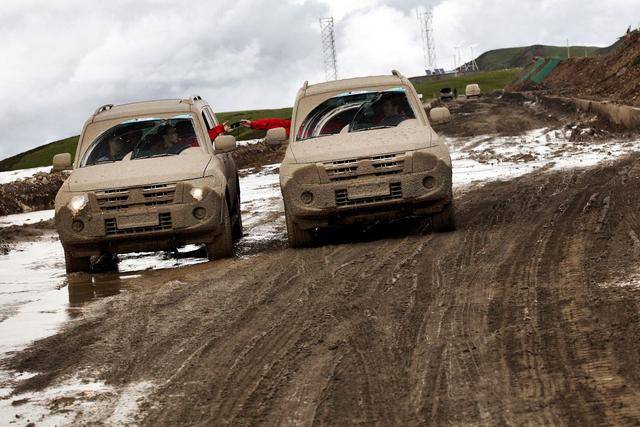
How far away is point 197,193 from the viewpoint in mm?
12281

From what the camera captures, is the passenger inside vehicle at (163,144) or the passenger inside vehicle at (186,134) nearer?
the passenger inside vehicle at (163,144)

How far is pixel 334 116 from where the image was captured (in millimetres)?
13688

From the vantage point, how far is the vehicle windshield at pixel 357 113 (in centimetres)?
1352

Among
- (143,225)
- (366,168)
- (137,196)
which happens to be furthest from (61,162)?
(366,168)

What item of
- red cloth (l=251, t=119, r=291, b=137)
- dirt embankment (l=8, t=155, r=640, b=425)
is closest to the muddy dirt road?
dirt embankment (l=8, t=155, r=640, b=425)

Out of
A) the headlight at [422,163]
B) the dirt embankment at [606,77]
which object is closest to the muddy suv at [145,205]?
the headlight at [422,163]

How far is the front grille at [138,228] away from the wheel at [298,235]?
1349 mm

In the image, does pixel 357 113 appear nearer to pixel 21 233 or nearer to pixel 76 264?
pixel 76 264

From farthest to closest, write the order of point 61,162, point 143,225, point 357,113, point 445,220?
point 357,113, point 61,162, point 445,220, point 143,225

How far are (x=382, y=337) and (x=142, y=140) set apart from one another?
6908 millimetres

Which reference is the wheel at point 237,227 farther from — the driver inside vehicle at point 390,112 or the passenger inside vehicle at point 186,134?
the driver inside vehicle at point 390,112

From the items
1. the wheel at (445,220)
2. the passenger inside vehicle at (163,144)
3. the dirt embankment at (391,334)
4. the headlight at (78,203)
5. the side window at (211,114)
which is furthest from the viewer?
the side window at (211,114)

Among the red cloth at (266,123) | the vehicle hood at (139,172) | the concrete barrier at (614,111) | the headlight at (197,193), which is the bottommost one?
the concrete barrier at (614,111)

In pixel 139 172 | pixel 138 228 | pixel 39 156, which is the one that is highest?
pixel 139 172
